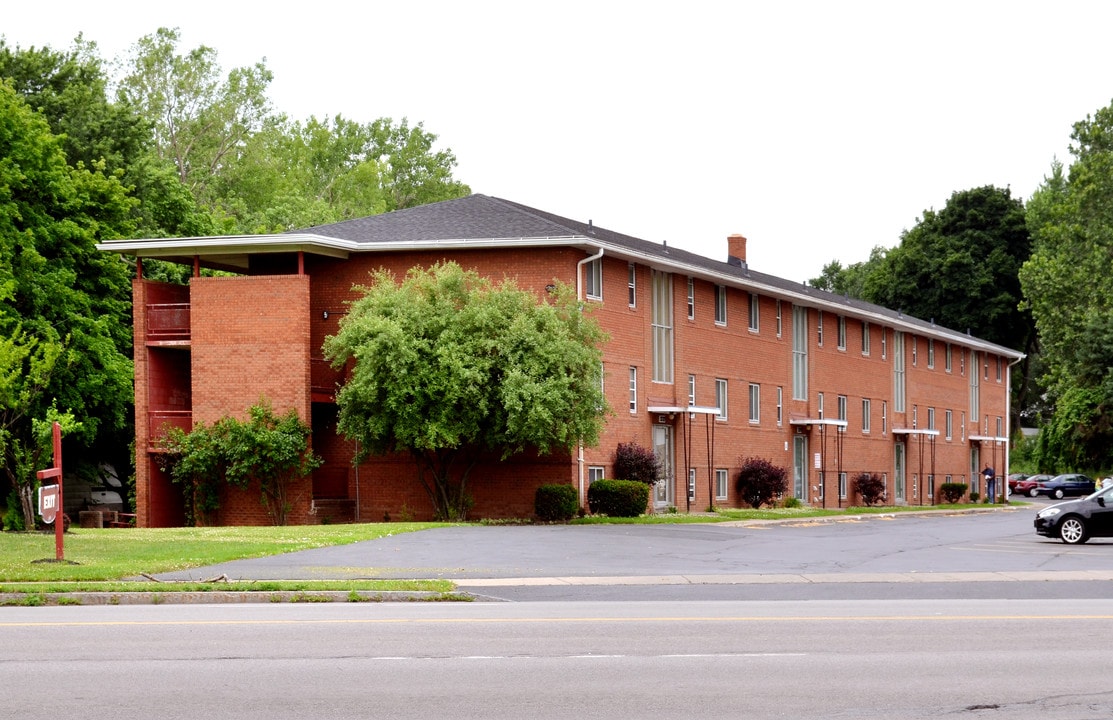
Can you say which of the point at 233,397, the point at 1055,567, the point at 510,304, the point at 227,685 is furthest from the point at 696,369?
the point at 227,685

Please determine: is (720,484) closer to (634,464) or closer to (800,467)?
(634,464)

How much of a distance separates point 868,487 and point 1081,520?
27.7m

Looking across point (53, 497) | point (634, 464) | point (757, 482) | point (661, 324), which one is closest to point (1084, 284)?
point (757, 482)

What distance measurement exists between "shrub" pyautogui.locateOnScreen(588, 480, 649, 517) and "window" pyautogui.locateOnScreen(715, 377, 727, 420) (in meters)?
9.28

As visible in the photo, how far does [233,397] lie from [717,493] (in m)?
16.3

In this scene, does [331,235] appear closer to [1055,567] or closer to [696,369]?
[696,369]

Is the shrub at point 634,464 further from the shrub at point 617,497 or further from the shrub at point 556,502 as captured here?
the shrub at point 556,502

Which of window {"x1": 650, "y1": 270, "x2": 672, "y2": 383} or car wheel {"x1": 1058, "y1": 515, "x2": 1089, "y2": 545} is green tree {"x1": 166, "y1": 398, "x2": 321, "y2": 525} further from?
car wheel {"x1": 1058, "y1": 515, "x2": 1089, "y2": 545}

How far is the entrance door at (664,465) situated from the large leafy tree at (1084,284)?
117ft

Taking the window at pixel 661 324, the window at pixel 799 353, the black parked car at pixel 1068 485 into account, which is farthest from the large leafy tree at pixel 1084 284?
the window at pixel 661 324

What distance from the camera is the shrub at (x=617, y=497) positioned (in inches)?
1571

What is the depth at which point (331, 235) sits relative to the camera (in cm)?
4325

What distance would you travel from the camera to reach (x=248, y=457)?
3984 centimetres

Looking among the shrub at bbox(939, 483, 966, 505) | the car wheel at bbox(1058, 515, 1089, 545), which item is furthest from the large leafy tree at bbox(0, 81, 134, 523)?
the shrub at bbox(939, 483, 966, 505)
